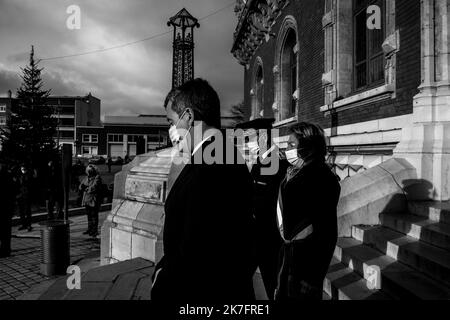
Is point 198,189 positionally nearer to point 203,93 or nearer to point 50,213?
point 203,93

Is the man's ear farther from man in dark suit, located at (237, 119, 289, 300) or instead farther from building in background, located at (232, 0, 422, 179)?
building in background, located at (232, 0, 422, 179)

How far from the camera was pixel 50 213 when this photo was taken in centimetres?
979

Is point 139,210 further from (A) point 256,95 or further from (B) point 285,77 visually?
(A) point 256,95

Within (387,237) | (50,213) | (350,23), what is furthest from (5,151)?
(387,237)

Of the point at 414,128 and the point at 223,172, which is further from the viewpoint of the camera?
the point at 414,128

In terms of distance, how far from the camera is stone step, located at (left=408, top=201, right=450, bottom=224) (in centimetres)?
392

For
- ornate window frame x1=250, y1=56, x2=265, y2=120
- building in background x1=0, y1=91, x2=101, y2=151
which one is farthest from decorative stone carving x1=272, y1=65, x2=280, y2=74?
building in background x1=0, y1=91, x2=101, y2=151

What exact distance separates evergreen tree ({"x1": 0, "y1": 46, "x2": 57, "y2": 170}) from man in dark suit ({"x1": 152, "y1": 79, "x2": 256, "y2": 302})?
14.5 m

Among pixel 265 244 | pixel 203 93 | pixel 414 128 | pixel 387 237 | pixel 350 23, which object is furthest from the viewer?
pixel 350 23

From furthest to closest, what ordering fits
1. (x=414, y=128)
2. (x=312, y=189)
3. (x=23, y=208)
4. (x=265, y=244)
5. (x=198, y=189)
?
(x=23, y=208) → (x=414, y=128) → (x=265, y=244) → (x=312, y=189) → (x=198, y=189)

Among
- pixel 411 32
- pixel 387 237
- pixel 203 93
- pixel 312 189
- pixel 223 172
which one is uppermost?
pixel 411 32

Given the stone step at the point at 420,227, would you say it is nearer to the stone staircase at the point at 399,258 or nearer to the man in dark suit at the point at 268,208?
the stone staircase at the point at 399,258

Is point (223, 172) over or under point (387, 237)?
over

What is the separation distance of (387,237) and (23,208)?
364 inches
